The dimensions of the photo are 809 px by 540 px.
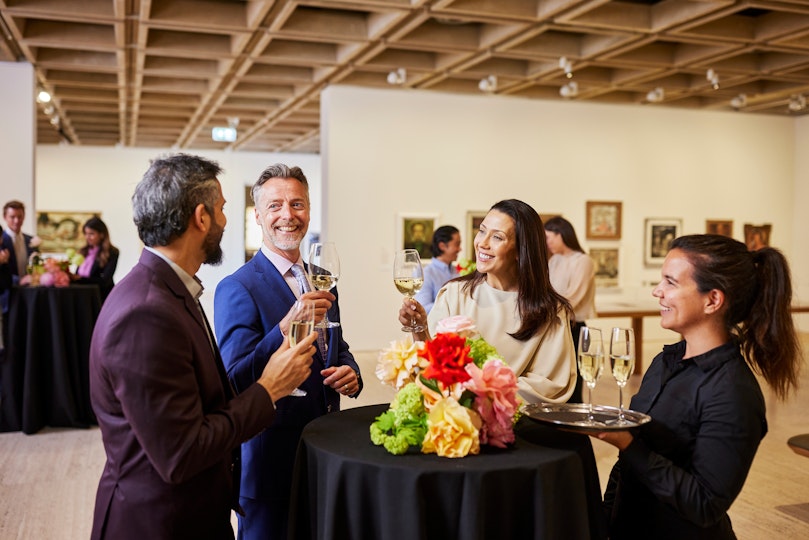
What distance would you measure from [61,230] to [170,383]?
708 inches

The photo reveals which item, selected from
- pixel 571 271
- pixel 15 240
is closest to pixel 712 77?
pixel 571 271

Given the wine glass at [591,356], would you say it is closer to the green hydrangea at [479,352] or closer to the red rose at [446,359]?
the green hydrangea at [479,352]

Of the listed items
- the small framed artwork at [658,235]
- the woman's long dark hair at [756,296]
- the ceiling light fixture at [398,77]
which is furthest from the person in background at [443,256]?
the small framed artwork at [658,235]

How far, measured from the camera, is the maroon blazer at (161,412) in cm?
183

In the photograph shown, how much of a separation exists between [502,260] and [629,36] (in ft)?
19.0

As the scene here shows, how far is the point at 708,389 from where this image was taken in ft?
7.14

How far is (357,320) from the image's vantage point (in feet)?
34.8

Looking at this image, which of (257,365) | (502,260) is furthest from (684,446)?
(257,365)

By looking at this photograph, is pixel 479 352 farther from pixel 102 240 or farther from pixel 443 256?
pixel 102 240

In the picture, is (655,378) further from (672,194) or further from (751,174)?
(751,174)

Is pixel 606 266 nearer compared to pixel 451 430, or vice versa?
pixel 451 430

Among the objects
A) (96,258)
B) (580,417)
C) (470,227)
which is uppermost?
(470,227)

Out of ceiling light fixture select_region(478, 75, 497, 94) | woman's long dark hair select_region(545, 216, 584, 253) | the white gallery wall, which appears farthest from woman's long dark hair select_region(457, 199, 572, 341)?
the white gallery wall

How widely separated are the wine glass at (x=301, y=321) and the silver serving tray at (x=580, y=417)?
669mm
